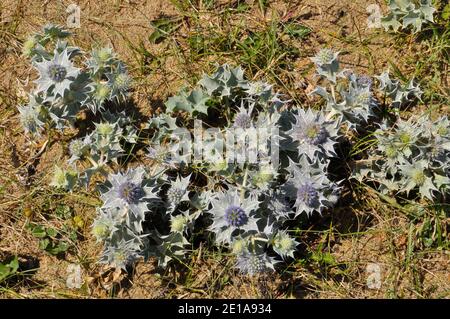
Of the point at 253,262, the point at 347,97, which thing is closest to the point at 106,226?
the point at 253,262

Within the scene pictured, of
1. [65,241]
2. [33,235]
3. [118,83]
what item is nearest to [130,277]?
[65,241]

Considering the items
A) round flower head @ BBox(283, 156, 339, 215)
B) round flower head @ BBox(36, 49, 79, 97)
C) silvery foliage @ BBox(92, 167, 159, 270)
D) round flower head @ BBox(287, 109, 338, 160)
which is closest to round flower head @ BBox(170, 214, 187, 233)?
silvery foliage @ BBox(92, 167, 159, 270)

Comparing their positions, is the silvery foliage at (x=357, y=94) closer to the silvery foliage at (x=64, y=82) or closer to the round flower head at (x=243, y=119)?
the round flower head at (x=243, y=119)

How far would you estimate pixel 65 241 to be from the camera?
3650mm

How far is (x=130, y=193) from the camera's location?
3.22m

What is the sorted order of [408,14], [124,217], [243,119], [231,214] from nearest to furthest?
1. [231,214]
2. [124,217]
3. [243,119]
4. [408,14]

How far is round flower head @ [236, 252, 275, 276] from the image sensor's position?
3297 mm

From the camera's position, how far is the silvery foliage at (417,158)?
11.1ft

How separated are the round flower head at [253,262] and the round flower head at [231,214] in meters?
0.15

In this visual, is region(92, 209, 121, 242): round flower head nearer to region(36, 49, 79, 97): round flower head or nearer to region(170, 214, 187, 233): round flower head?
region(170, 214, 187, 233): round flower head

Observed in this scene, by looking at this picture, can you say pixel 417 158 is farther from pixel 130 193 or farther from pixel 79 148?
pixel 79 148

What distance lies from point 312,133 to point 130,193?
3.78 ft

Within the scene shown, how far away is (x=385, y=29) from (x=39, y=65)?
2406mm
